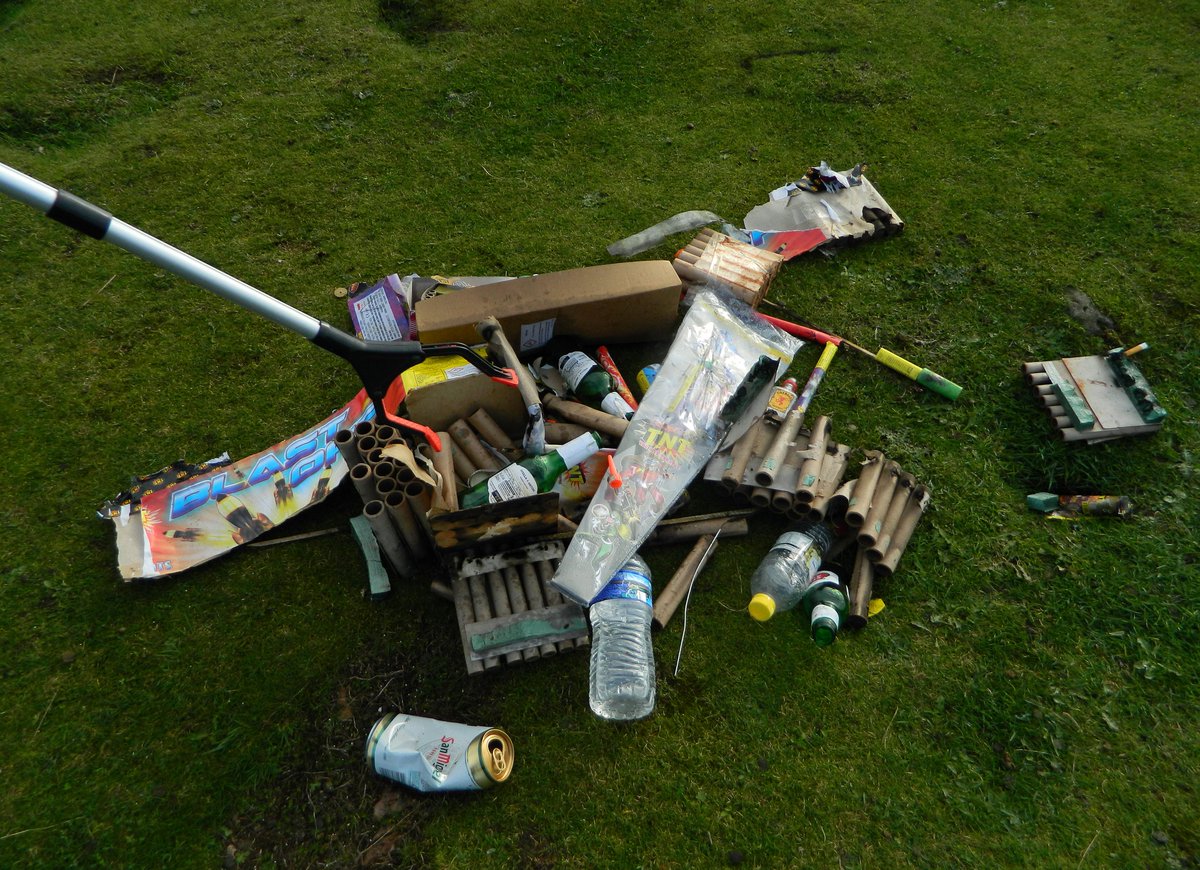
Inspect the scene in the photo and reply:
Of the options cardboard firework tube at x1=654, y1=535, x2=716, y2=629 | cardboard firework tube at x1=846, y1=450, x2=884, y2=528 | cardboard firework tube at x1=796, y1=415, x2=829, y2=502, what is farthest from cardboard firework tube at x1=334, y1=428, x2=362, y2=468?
cardboard firework tube at x1=846, y1=450, x2=884, y2=528

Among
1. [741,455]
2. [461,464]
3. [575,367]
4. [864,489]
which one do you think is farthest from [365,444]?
[864,489]

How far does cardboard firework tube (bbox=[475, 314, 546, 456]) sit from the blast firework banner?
85 centimetres

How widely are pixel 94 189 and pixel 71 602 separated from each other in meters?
3.93

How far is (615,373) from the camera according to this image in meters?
4.28

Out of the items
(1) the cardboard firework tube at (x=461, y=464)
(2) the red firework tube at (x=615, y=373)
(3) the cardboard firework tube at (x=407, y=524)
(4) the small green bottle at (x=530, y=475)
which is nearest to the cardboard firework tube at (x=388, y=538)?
(3) the cardboard firework tube at (x=407, y=524)

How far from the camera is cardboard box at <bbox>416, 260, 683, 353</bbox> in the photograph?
393 cm

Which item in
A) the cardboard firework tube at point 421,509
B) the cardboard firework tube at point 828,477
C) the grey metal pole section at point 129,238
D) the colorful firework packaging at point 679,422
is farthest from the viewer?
the cardboard firework tube at point 828,477

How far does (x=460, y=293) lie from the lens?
4016mm

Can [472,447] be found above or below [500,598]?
above

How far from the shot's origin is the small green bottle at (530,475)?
11.1 ft

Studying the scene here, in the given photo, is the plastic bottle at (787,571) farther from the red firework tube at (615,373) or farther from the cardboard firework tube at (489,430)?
the cardboard firework tube at (489,430)

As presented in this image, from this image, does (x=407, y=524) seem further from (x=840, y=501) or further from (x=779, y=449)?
(x=840, y=501)

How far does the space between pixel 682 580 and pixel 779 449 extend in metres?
0.94

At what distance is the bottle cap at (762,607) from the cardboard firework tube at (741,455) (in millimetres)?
682
